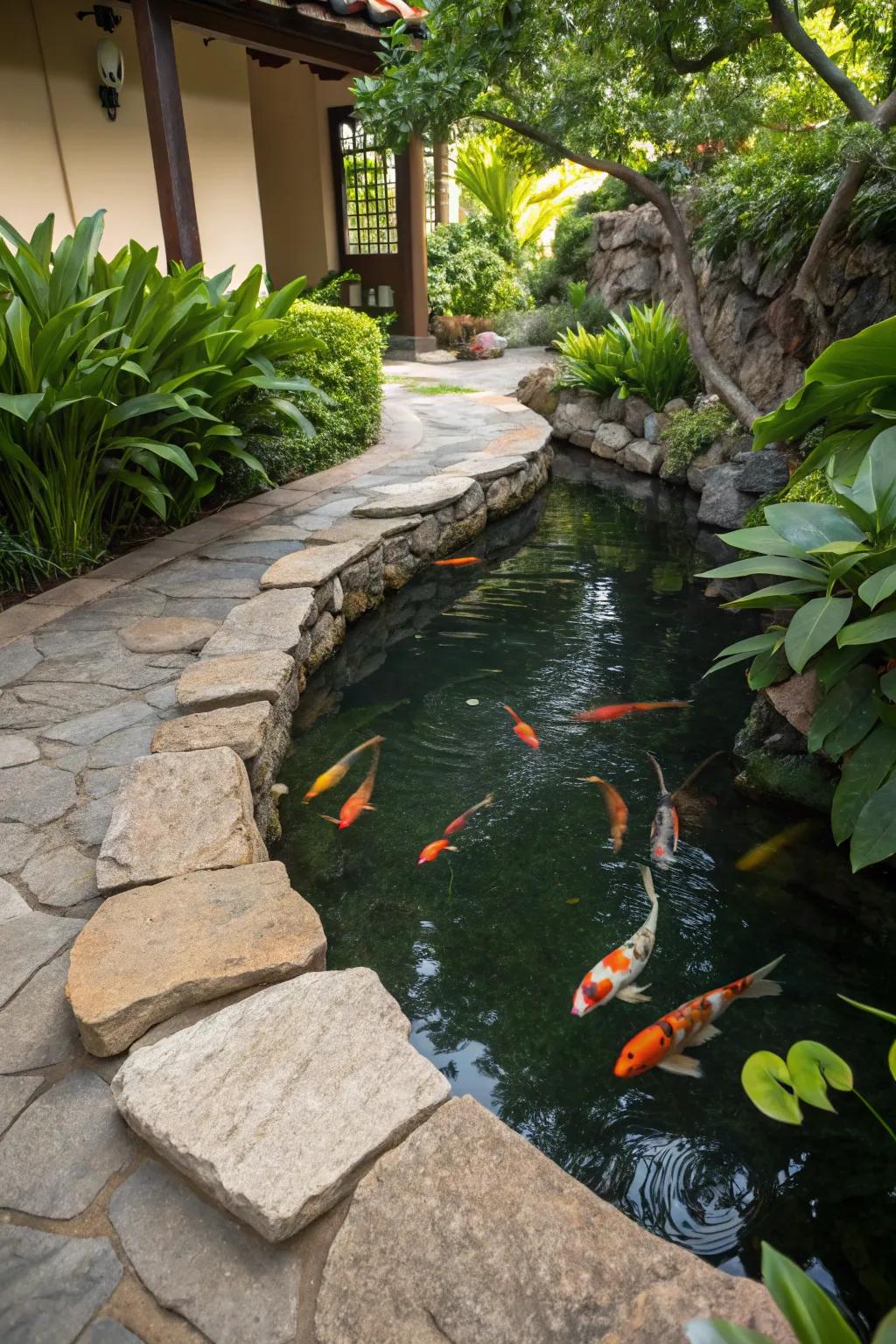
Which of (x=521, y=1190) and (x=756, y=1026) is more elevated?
(x=521, y=1190)

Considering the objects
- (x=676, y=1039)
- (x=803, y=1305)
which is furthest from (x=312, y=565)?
(x=803, y=1305)

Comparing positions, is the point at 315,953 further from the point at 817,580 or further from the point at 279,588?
the point at 279,588

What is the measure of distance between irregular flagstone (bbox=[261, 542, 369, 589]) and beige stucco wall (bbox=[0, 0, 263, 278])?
4508 millimetres

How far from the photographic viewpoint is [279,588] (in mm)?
3887

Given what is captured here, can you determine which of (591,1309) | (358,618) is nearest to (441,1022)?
(591,1309)

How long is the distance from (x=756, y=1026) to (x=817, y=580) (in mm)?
1262

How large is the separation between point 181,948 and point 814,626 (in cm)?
178

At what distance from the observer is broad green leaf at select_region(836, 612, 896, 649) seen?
2.26 m

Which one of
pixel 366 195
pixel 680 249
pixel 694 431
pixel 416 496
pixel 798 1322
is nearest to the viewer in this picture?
pixel 798 1322

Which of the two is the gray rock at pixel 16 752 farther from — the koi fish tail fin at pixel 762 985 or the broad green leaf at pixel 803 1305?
the broad green leaf at pixel 803 1305

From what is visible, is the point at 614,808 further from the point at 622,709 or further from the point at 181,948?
the point at 181,948

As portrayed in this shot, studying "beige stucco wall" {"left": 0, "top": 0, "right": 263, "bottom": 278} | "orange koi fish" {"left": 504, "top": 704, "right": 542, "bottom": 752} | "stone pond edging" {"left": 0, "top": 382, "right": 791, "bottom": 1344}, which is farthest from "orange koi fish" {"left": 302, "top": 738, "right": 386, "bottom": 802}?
"beige stucco wall" {"left": 0, "top": 0, "right": 263, "bottom": 278}

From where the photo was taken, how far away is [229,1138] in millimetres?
1442

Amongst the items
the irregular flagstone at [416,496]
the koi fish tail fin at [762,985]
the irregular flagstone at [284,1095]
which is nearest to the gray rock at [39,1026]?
the irregular flagstone at [284,1095]
